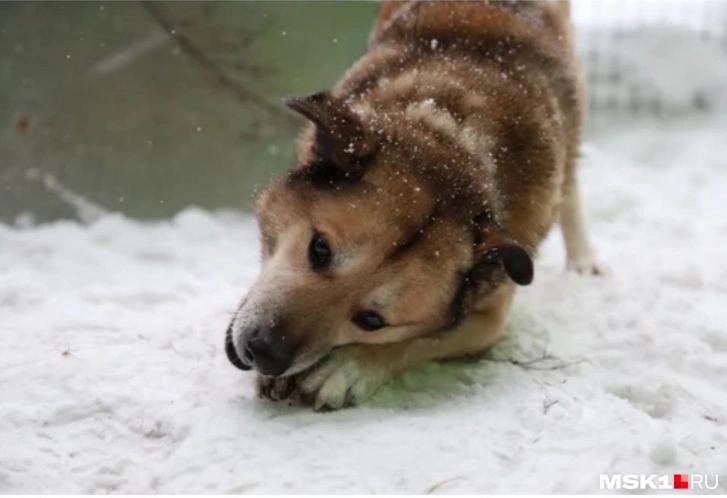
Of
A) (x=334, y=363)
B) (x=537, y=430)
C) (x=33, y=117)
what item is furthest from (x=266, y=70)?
(x=537, y=430)

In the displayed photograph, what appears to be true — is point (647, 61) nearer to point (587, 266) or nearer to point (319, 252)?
point (587, 266)

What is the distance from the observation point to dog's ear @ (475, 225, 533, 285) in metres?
2.95

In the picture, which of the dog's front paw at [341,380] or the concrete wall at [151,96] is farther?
the concrete wall at [151,96]

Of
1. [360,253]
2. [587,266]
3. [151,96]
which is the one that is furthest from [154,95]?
[360,253]

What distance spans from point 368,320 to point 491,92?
1132 mm

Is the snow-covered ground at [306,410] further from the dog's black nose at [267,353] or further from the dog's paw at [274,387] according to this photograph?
the dog's black nose at [267,353]

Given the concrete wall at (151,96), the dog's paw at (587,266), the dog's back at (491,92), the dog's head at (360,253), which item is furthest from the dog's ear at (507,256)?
the concrete wall at (151,96)

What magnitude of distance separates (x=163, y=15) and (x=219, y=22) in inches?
13.6

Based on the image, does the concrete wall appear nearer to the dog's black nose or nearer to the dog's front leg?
the dog's front leg

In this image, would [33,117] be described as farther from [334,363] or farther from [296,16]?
[334,363]

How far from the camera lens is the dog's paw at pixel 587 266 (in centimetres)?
477

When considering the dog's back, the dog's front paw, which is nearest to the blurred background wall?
the dog's back

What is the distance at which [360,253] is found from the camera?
288 cm

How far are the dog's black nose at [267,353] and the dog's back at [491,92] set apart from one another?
2.93 ft
